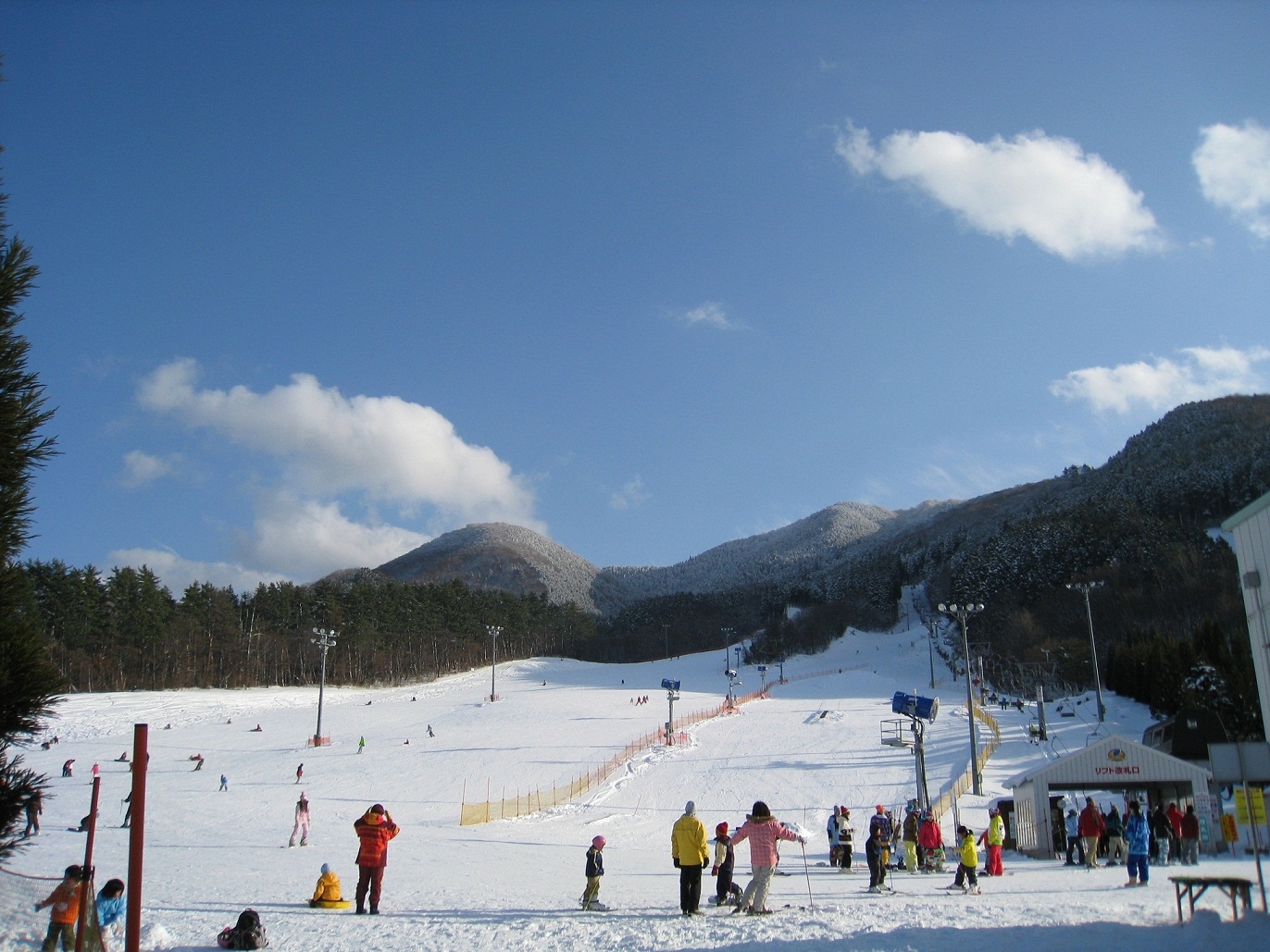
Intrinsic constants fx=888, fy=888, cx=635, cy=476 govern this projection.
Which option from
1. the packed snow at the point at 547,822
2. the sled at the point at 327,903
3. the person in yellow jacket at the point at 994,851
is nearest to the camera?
the packed snow at the point at 547,822

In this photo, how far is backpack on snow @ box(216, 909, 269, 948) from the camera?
876 cm

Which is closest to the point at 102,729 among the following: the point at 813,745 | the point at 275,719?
the point at 275,719

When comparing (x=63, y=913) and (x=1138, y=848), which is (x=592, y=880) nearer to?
(x=63, y=913)

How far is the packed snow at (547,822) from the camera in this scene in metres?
9.49

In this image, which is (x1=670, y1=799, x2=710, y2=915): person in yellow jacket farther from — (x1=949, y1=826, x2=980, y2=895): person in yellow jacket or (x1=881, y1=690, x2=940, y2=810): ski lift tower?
(x1=881, y1=690, x2=940, y2=810): ski lift tower

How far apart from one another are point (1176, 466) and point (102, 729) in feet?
404

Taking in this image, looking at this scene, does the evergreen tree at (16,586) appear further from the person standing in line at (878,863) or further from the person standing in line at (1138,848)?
the person standing in line at (1138,848)

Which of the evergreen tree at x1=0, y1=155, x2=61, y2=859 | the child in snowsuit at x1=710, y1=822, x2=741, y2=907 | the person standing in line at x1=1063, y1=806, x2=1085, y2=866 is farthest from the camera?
the person standing in line at x1=1063, y1=806, x2=1085, y2=866

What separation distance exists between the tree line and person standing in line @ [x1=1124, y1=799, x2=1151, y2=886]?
6851 cm

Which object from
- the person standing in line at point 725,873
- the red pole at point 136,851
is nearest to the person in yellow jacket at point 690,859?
the person standing in line at point 725,873

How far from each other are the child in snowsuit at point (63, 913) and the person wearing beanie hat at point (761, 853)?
22.5ft

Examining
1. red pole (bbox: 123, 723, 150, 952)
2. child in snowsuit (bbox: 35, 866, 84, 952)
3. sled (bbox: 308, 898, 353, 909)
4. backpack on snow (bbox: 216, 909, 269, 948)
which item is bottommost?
sled (bbox: 308, 898, 353, 909)

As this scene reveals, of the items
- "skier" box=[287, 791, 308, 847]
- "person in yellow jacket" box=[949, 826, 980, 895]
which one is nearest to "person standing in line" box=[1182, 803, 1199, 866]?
"person in yellow jacket" box=[949, 826, 980, 895]

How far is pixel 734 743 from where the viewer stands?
125 feet
